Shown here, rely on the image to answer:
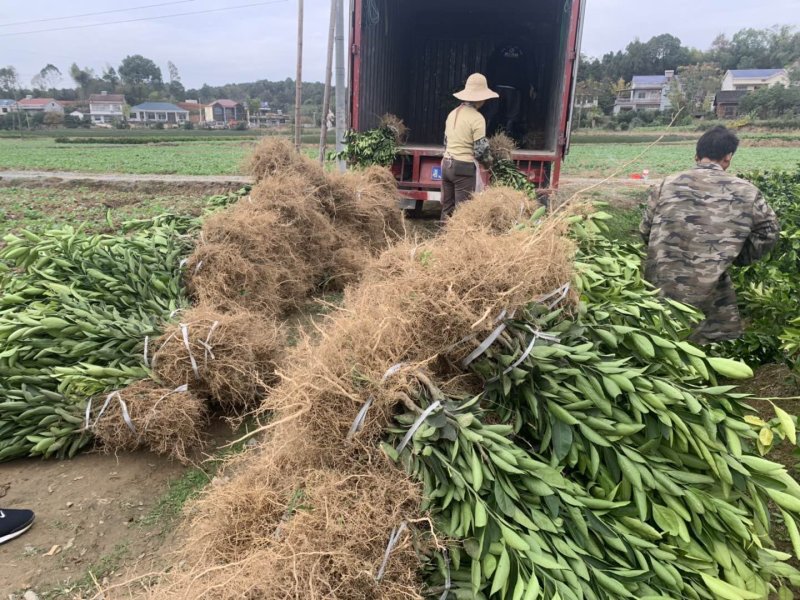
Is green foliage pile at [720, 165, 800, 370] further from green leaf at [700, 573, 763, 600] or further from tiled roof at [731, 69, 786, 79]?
tiled roof at [731, 69, 786, 79]

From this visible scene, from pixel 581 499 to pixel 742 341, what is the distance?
2609mm

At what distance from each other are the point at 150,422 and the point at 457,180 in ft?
Result: 15.1

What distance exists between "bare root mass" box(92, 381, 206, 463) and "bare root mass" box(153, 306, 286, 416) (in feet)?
0.46

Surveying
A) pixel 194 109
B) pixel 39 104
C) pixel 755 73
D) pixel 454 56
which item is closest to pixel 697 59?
pixel 755 73

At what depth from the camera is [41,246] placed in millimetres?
3754

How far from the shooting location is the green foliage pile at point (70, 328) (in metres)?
2.92

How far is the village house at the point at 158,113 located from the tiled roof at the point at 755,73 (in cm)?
8065

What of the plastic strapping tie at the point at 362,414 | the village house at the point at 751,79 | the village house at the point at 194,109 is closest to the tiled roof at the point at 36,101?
the village house at the point at 194,109

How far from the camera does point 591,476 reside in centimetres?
177

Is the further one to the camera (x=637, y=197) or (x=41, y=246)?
(x=637, y=197)

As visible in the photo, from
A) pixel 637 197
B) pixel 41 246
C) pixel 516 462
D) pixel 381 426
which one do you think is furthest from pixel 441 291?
pixel 637 197

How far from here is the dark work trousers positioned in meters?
6.29

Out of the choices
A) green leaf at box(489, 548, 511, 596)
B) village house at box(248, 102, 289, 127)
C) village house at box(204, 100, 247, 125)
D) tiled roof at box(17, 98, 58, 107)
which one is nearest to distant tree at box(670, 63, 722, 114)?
village house at box(248, 102, 289, 127)

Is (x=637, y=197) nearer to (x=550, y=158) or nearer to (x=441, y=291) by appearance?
(x=550, y=158)
